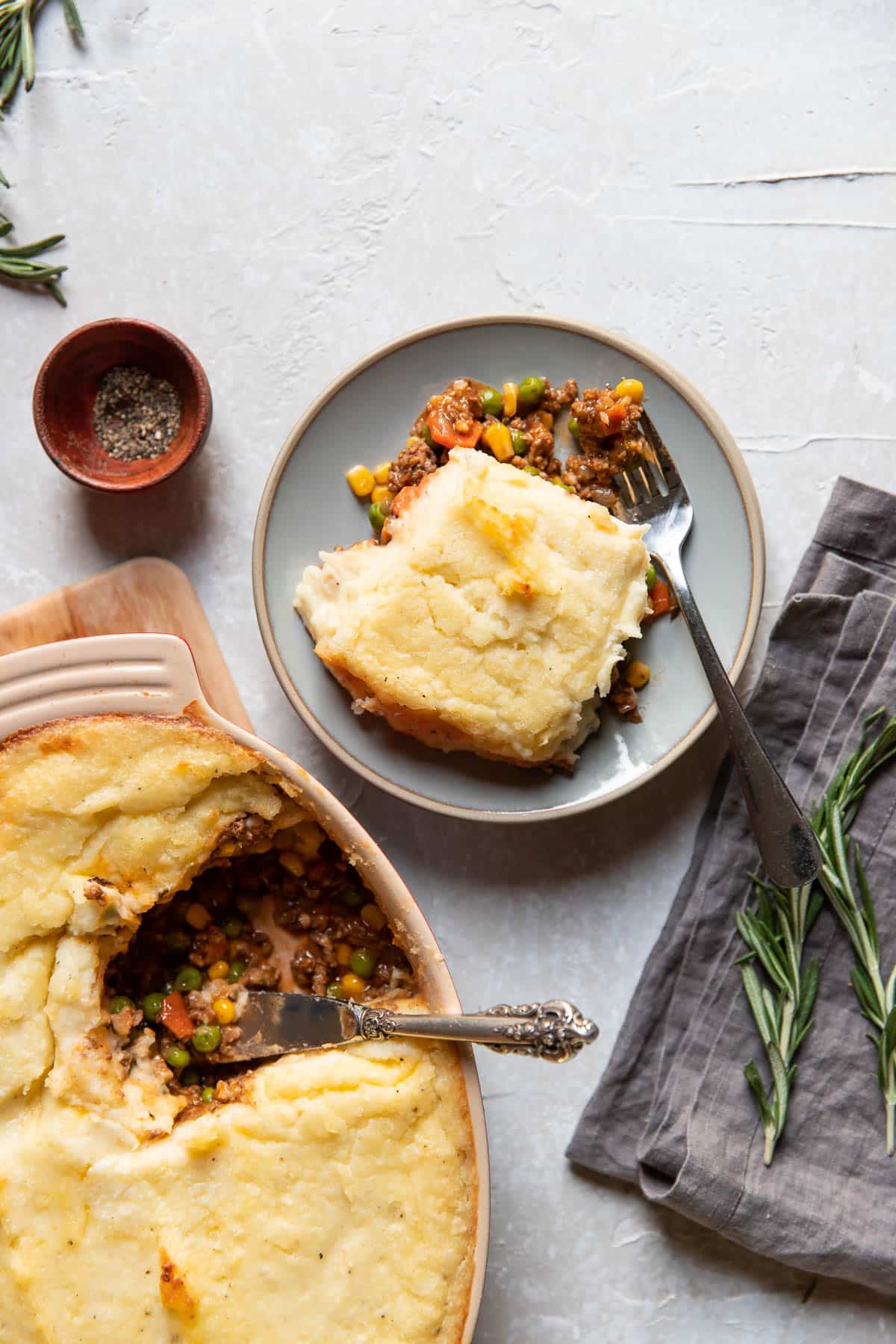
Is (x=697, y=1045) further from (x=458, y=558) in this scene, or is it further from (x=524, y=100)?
(x=524, y=100)

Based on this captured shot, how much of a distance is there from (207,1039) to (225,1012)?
0.32 ft

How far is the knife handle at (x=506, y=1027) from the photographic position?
2693 millimetres

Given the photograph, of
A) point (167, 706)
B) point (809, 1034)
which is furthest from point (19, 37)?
point (809, 1034)

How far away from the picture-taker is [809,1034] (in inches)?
137

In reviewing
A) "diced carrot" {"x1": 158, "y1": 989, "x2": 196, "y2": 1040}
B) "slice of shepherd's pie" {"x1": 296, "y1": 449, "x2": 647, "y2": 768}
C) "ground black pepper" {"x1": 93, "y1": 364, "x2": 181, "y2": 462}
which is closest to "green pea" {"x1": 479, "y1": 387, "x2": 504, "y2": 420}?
"slice of shepherd's pie" {"x1": 296, "y1": 449, "x2": 647, "y2": 768}

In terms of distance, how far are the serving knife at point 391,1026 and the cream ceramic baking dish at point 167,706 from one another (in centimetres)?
16

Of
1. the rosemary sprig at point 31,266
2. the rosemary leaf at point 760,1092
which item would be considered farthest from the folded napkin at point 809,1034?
the rosemary sprig at point 31,266

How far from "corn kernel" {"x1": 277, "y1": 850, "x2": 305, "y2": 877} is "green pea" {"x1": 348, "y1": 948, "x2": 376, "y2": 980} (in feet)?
1.06

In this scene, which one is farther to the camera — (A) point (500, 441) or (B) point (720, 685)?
(A) point (500, 441)

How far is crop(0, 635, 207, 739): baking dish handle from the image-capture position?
318 centimetres

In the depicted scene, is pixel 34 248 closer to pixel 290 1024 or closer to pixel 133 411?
pixel 133 411

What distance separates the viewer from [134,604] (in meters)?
3.67

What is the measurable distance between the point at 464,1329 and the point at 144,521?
2747 millimetres

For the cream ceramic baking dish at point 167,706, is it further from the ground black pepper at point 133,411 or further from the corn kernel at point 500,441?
the corn kernel at point 500,441
